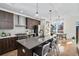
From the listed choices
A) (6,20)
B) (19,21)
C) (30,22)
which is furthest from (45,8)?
(6,20)

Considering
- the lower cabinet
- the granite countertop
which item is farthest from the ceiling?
the lower cabinet

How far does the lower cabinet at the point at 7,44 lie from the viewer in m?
2.46

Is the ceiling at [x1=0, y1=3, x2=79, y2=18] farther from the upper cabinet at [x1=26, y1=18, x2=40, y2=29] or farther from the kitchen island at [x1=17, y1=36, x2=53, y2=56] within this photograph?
the kitchen island at [x1=17, y1=36, x2=53, y2=56]

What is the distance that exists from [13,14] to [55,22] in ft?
3.02

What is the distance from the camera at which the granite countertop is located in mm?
2508

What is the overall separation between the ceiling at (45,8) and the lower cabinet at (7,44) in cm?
63

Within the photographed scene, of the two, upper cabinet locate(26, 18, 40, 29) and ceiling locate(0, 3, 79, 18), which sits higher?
ceiling locate(0, 3, 79, 18)

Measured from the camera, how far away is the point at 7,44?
8.35ft

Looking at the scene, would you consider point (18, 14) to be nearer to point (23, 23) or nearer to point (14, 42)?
point (23, 23)

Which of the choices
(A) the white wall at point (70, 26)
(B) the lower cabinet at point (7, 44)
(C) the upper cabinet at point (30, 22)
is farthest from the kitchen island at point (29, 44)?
(A) the white wall at point (70, 26)

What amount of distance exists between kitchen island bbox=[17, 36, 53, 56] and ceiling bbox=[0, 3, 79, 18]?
1.69ft

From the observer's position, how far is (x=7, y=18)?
8.42 feet

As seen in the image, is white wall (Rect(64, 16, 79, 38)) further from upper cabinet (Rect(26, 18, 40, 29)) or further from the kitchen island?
upper cabinet (Rect(26, 18, 40, 29))

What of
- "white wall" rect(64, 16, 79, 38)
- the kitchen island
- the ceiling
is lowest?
the kitchen island
